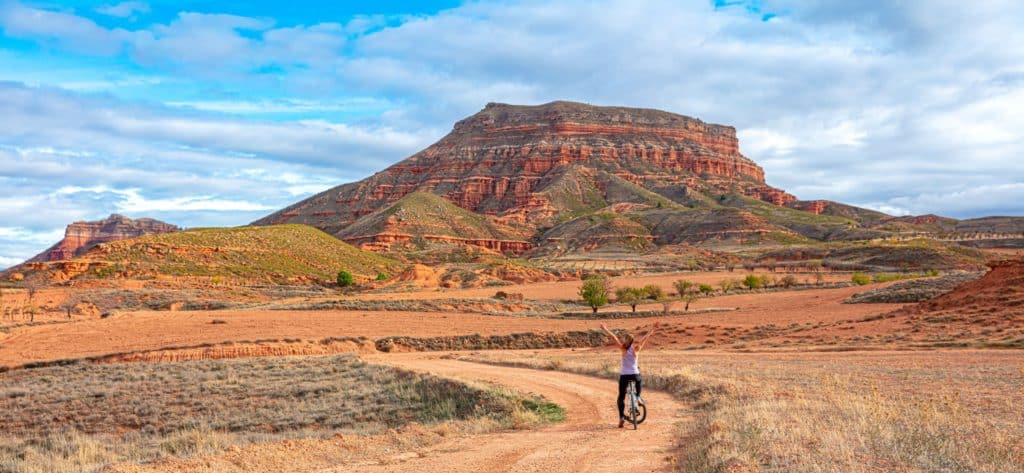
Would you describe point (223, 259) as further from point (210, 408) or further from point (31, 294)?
point (210, 408)

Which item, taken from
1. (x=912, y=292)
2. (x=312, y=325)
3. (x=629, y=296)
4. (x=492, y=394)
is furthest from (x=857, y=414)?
(x=629, y=296)

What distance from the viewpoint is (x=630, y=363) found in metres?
13.1

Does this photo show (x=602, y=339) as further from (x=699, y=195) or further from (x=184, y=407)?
(x=699, y=195)

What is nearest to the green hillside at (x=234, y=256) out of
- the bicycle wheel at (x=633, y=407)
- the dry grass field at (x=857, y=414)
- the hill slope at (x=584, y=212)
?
the hill slope at (x=584, y=212)

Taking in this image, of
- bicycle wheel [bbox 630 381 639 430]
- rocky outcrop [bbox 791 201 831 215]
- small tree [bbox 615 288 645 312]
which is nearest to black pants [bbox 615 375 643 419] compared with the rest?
bicycle wheel [bbox 630 381 639 430]

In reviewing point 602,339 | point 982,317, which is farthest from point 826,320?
point 602,339

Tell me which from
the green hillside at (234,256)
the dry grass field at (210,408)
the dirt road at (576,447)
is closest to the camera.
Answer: the dirt road at (576,447)

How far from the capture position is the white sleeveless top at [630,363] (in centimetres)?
1301

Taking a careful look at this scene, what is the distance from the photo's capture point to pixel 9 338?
120 ft

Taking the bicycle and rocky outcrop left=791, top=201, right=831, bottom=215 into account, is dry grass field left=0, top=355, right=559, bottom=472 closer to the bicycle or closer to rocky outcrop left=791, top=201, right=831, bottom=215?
the bicycle

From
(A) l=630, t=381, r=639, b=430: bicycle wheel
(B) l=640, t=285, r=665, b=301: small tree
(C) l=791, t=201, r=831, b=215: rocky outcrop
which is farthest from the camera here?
(C) l=791, t=201, r=831, b=215: rocky outcrop

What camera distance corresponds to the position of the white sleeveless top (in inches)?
512

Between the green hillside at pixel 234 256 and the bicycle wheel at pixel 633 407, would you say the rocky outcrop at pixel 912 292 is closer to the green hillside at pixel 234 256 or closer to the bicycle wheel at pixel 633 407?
the bicycle wheel at pixel 633 407

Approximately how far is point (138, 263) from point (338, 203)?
397 ft
